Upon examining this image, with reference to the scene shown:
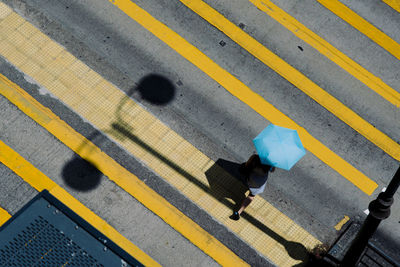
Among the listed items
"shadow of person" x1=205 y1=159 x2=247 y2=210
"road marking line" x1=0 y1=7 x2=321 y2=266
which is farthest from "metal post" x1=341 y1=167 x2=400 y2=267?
"shadow of person" x1=205 y1=159 x2=247 y2=210

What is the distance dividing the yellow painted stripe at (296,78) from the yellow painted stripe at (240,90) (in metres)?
0.78

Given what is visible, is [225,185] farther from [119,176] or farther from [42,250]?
[42,250]

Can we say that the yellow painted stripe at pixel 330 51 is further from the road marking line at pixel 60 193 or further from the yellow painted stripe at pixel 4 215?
the yellow painted stripe at pixel 4 215

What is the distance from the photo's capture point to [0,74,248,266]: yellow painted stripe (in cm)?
868

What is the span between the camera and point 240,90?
9.91m

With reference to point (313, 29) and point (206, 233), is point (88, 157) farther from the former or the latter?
point (313, 29)

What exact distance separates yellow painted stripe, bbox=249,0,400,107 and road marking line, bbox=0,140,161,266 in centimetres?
587

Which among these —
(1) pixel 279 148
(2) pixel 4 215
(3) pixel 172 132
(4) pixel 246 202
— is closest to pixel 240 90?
(3) pixel 172 132

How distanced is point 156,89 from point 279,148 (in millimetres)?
3327

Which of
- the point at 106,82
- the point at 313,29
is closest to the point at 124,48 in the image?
the point at 106,82

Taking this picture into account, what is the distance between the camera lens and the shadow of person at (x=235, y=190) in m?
8.82

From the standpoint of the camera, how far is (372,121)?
32.6 ft

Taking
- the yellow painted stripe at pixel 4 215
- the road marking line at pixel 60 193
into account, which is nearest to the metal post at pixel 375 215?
the road marking line at pixel 60 193

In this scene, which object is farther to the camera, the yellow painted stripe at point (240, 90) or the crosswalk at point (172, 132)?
the yellow painted stripe at point (240, 90)
